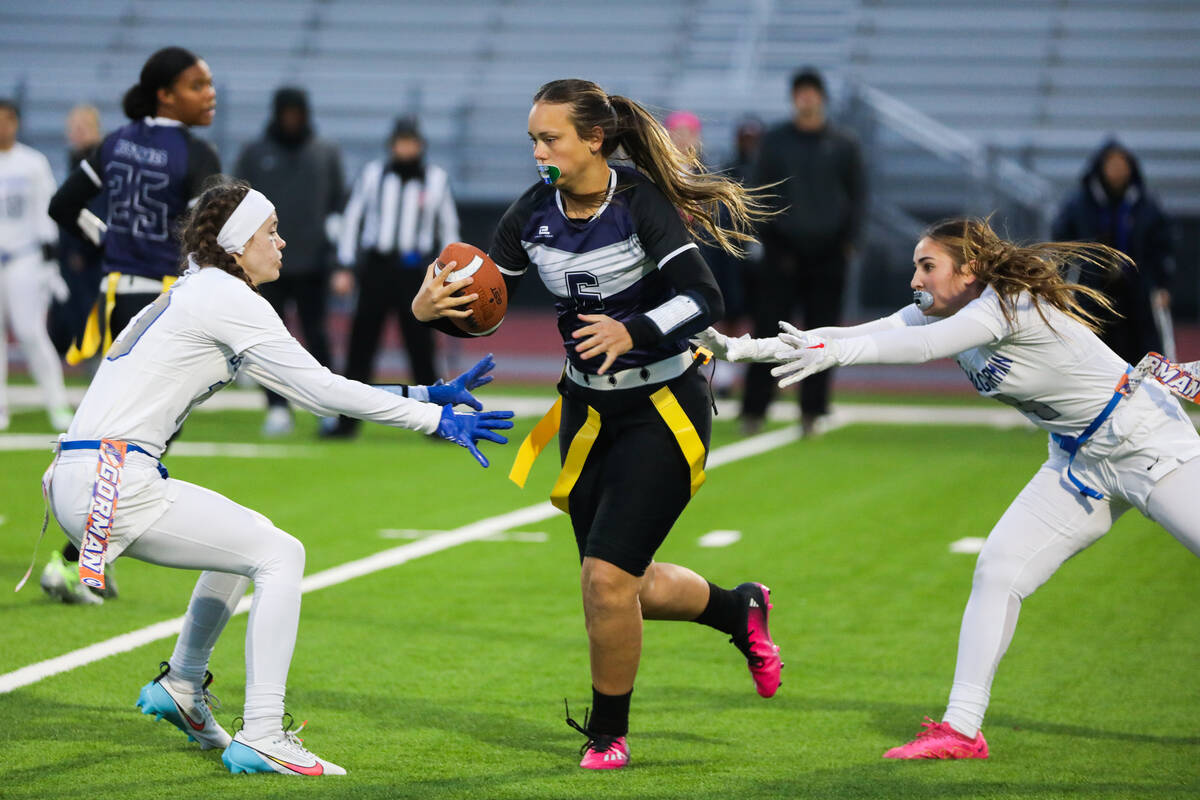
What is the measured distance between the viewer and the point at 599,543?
Answer: 15.3 feet

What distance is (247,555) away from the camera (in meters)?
4.51

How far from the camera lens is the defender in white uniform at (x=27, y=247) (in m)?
11.9

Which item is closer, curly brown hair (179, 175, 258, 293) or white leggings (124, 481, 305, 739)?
white leggings (124, 481, 305, 739)

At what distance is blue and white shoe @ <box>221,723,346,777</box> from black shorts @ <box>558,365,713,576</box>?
971mm

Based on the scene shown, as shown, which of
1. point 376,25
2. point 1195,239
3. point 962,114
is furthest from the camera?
point 376,25

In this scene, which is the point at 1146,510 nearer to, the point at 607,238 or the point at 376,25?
the point at 607,238

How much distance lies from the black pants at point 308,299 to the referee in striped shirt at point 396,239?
0.20 meters

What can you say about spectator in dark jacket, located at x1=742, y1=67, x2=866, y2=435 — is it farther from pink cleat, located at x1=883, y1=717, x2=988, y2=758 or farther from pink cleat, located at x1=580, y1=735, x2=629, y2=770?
pink cleat, located at x1=580, y1=735, x2=629, y2=770

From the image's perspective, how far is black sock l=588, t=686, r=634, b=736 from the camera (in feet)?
15.6

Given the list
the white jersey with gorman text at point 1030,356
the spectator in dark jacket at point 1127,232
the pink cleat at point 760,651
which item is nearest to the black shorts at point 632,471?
the white jersey with gorman text at point 1030,356

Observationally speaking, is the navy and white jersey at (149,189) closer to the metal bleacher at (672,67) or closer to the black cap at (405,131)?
the black cap at (405,131)

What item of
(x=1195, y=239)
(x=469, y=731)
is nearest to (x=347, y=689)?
(x=469, y=731)

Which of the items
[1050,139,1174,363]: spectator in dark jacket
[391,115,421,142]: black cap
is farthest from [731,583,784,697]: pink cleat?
[391,115,421,142]: black cap

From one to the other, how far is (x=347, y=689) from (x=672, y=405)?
1639 millimetres
